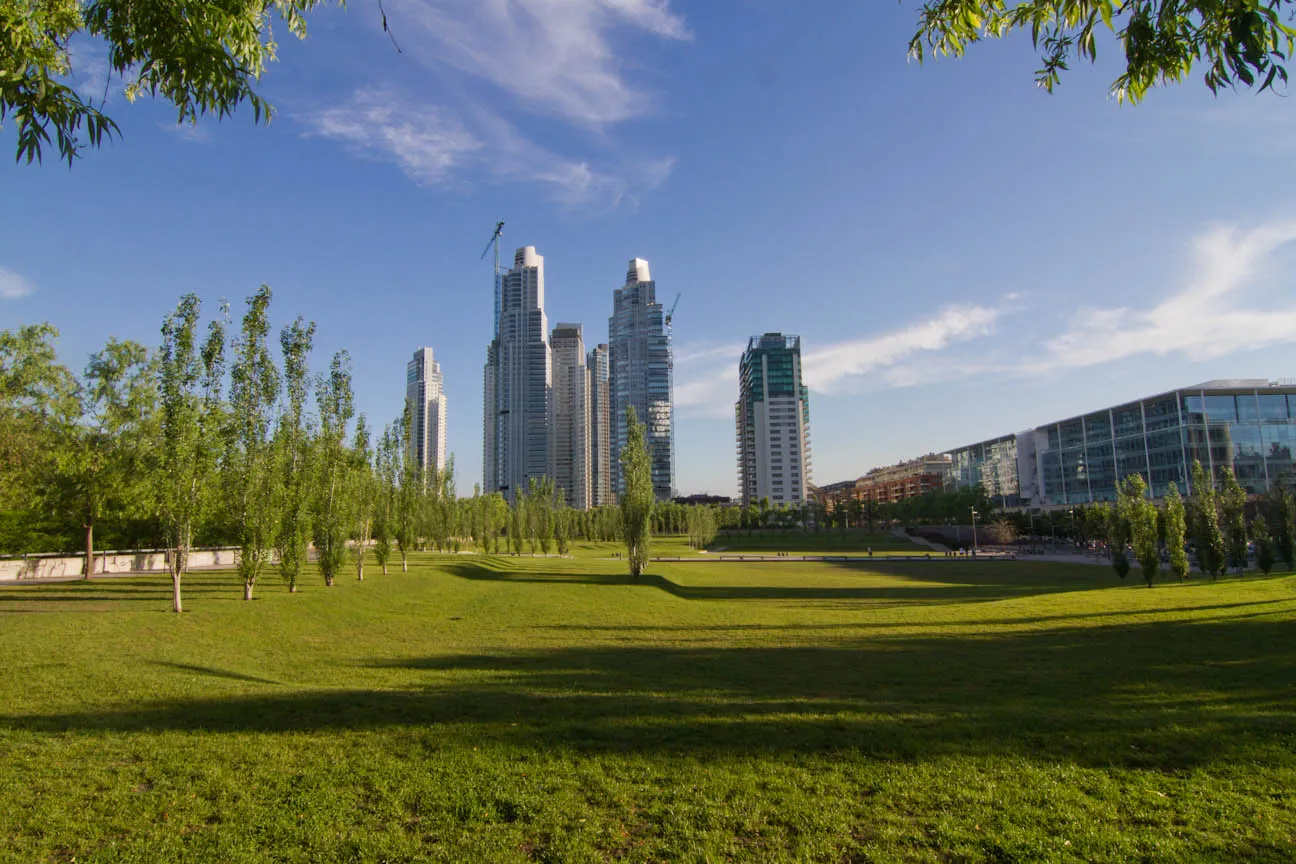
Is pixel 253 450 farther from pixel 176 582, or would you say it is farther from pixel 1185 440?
pixel 1185 440

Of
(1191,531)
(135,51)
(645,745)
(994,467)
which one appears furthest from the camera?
(994,467)

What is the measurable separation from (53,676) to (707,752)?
44.3 feet

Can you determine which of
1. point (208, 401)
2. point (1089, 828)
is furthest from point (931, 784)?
point (208, 401)

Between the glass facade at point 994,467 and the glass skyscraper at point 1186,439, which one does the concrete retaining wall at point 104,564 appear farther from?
the glass facade at point 994,467

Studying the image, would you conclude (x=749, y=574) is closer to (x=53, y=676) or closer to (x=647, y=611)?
(x=647, y=611)

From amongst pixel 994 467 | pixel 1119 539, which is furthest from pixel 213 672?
pixel 994 467

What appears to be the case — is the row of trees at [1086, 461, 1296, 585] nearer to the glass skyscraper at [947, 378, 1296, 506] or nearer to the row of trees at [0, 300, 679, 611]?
the row of trees at [0, 300, 679, 611]

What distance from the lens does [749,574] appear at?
51250 mm

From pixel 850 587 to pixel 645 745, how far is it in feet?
107

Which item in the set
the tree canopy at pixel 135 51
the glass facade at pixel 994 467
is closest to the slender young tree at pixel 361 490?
the tree canopy at pixel 135 51

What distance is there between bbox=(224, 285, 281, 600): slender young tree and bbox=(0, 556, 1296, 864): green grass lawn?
9.12 metres

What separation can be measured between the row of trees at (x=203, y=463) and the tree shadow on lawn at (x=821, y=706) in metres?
16.5

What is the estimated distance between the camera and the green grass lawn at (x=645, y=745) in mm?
6238

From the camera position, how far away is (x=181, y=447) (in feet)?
80.2
